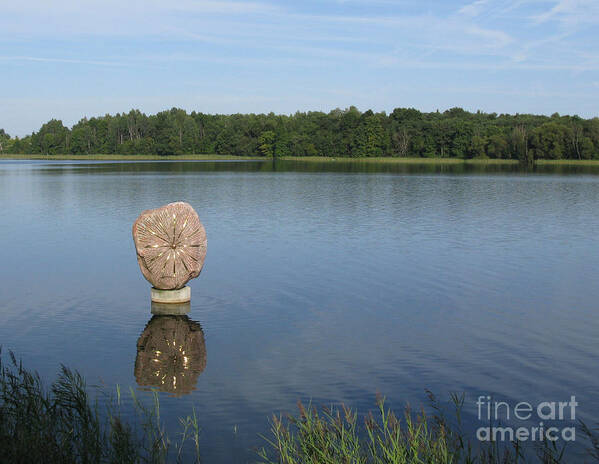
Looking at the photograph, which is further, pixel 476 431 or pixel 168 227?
pixel 168 227

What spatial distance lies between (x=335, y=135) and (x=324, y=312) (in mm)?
143798

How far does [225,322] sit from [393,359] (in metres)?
4.08

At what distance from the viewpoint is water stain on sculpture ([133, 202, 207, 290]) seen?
14.4 metres

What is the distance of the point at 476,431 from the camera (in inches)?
330

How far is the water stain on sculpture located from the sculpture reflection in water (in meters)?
1.07

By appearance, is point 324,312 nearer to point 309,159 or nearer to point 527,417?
point 527,417

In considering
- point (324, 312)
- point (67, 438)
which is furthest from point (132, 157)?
point (67, 438)

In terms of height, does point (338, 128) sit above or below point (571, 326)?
above

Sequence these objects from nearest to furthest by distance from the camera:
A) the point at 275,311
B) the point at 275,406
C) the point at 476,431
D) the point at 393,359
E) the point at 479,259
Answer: the point at 476,431 < the point at 275,406 < the point at 393,359 < the point at 275,311 < the point at 479,259

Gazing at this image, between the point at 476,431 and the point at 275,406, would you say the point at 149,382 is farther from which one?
the point at 476,431

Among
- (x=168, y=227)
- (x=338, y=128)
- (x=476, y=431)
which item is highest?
(x=338, y=128)

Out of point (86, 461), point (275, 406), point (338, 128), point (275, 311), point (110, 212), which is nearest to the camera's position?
point (86, 461)

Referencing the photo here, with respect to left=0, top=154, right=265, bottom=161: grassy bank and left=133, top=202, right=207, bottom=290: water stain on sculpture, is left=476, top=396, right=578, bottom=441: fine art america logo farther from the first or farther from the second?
left=0, top=154, right=265, bottom=161: grassy bank

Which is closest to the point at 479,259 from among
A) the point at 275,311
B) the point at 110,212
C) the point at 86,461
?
the point at 275,311
